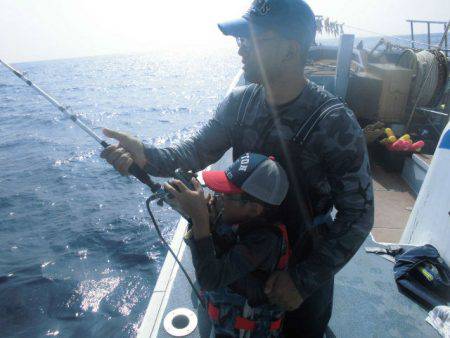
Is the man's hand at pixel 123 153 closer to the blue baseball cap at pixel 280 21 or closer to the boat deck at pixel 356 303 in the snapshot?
the blue baseball cap at pixel 280 21

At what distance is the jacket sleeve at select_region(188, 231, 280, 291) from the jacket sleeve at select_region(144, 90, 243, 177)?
0.76 m

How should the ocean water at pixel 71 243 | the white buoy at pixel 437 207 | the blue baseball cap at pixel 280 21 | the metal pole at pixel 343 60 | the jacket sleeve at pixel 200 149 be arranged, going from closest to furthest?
the blue baseball cap at pixel 280 21 → the jacket sleeve at pixel 200 149 → the white buoy at pixel 437 207 → the ocean water at pixel 71 243 → the metal pole at pixel 343 60

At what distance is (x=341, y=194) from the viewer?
5.74 feet

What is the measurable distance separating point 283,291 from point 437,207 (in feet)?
7.56

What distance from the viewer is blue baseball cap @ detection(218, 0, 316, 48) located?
1.75m

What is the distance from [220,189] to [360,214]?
29.4 inches

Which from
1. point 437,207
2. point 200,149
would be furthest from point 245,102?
point 437,207

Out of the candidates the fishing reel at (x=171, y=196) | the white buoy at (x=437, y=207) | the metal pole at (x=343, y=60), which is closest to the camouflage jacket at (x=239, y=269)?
the fishing reel at (x=171, y=196)

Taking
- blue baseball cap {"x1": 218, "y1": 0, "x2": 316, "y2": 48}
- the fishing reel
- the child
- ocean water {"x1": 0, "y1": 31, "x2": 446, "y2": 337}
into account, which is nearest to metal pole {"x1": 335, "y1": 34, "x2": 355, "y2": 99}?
ocean water {"x1": 0, "y1": 31, "x2": 446, "y2": 337}

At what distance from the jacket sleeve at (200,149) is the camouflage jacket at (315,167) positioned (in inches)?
1.8

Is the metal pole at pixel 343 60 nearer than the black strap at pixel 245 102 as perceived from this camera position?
No

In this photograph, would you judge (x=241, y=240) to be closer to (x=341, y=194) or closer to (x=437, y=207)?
(x=341, y=194)

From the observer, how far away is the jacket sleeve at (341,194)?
171 centimetres

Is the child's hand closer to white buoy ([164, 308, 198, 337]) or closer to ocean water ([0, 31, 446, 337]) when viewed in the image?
white buoy ([164, 308, 198, 337])
